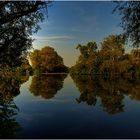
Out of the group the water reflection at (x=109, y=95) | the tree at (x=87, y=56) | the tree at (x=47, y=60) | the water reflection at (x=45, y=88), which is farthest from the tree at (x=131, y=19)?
the tree at (x=47, y=60)

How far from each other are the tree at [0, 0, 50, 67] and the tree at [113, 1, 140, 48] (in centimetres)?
466

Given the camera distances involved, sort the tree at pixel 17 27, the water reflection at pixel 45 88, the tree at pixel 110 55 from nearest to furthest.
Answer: the tree at pixel 17 27 → the water reflection at pixel 45 88 → the tree at pixel 110 55

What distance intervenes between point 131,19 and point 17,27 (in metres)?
7.07

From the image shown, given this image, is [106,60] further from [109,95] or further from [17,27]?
[17,27]

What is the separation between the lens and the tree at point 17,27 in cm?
1753

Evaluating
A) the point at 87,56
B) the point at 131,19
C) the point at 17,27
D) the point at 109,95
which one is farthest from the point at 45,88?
the point at 131,19

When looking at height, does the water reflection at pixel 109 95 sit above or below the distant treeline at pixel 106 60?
below

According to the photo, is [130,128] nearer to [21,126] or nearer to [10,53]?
[21,126]

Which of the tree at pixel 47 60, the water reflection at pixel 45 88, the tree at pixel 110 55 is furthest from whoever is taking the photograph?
the tree at pixel 47 60

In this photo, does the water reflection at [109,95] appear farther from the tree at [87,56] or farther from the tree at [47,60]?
the tree at [47,60]

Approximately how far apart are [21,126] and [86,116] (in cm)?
548

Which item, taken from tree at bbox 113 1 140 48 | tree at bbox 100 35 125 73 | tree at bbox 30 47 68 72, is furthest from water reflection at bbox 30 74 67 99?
tree at bbox 113 1 140 48

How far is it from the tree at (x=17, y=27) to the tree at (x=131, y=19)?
4663 mm

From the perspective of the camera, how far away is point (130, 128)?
1681 centimetres
